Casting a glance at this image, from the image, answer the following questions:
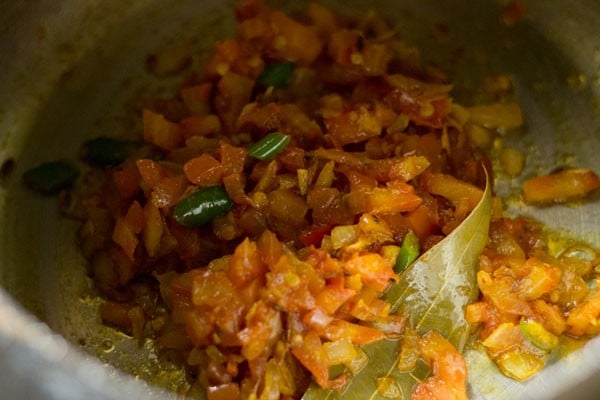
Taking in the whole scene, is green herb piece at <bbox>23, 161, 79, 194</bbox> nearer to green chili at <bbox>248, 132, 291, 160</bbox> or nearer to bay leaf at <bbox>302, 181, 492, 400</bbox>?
green chili at <bbox>248, 132, 291, 160</bbox>

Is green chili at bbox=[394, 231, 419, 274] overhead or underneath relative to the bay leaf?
overhead

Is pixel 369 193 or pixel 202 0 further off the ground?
pixel 202 0

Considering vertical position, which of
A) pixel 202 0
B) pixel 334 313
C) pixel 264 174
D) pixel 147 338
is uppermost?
pixel 202 0

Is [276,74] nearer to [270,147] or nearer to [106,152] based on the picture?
Answer: [270,147]

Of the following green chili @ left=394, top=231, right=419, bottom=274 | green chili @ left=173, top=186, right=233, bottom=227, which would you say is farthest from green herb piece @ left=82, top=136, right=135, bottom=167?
green chili @ left=394, top=231, right=419, bottom=274

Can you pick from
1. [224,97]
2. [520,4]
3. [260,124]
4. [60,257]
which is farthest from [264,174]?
[520,4]

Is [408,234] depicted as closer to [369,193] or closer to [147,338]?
[369,193]

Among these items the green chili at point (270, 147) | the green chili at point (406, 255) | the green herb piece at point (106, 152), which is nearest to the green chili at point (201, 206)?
the green chili at point (270, 147)
